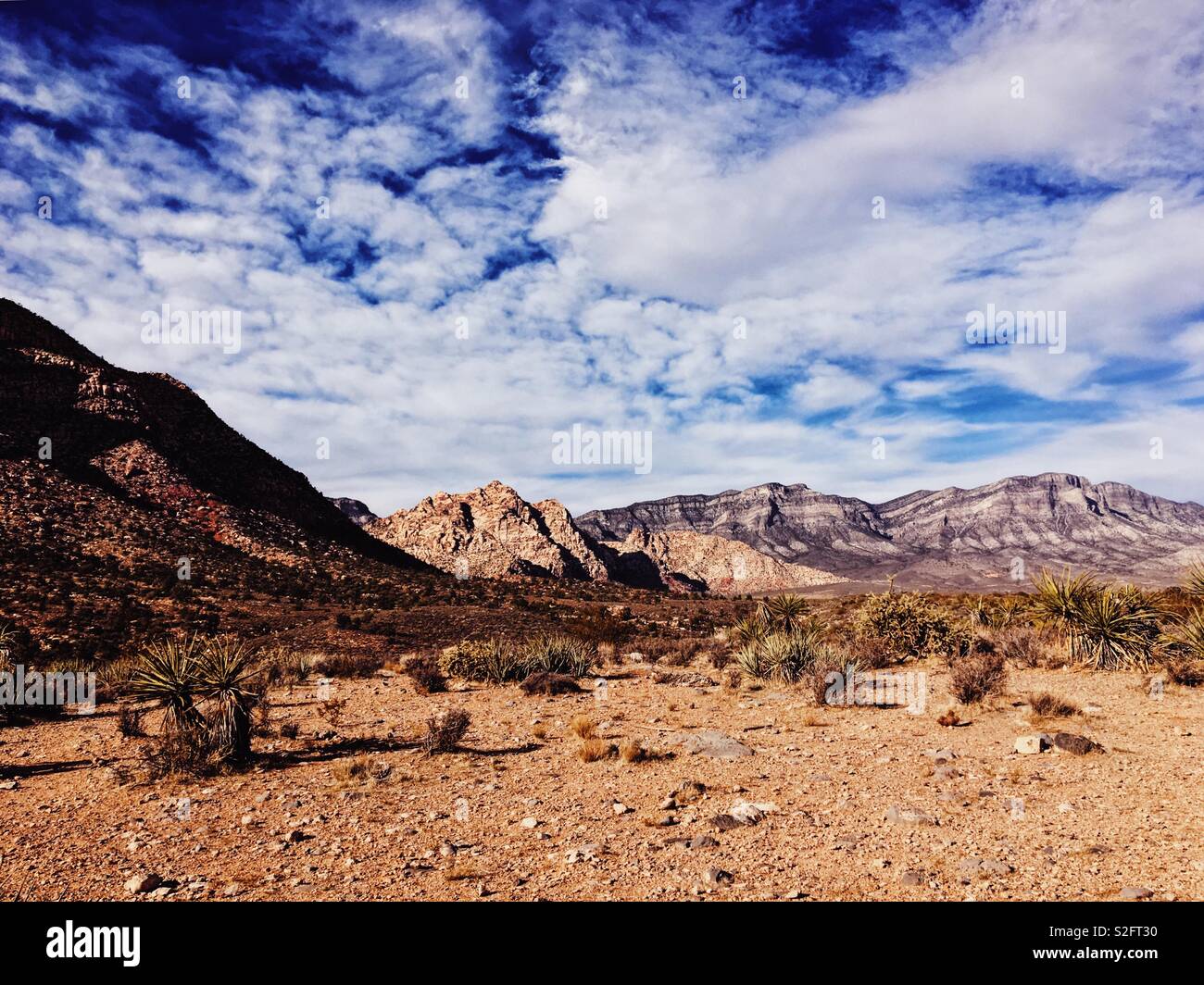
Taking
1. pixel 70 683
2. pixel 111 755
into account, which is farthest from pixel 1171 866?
pixel 70 683

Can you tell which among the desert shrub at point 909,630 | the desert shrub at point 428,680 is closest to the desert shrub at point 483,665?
the desert shrub at point 428,680

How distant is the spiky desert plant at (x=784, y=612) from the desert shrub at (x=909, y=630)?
1.95 metres

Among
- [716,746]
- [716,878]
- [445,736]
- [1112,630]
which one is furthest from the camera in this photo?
[1112,630]

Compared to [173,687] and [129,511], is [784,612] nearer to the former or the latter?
[173,687]

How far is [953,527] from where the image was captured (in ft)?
523

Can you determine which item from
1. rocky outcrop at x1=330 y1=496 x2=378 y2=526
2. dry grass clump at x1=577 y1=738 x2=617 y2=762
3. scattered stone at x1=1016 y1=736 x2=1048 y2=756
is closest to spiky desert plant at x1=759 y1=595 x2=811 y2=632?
scattered stone at x1=1016 y1=736 x2=1048 y2=756

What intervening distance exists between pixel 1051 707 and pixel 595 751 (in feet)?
24.3

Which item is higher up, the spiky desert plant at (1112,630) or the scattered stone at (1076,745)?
the spiky desert plant at (1112,630)

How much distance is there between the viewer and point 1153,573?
105m

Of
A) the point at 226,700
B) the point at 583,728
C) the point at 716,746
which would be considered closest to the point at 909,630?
the point at 716,746

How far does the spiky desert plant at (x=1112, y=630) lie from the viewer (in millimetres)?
13609

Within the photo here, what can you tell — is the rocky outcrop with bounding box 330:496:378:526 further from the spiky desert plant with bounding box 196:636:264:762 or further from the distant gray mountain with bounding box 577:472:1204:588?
the spiky desert plant with bounding box 196:636:264:762

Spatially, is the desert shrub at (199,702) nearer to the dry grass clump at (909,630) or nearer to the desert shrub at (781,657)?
the desert shrub at (781,657)

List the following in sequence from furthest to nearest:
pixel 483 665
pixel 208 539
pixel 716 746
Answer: pixel 208 539 < pixel 483 665 < pixel 716 746
